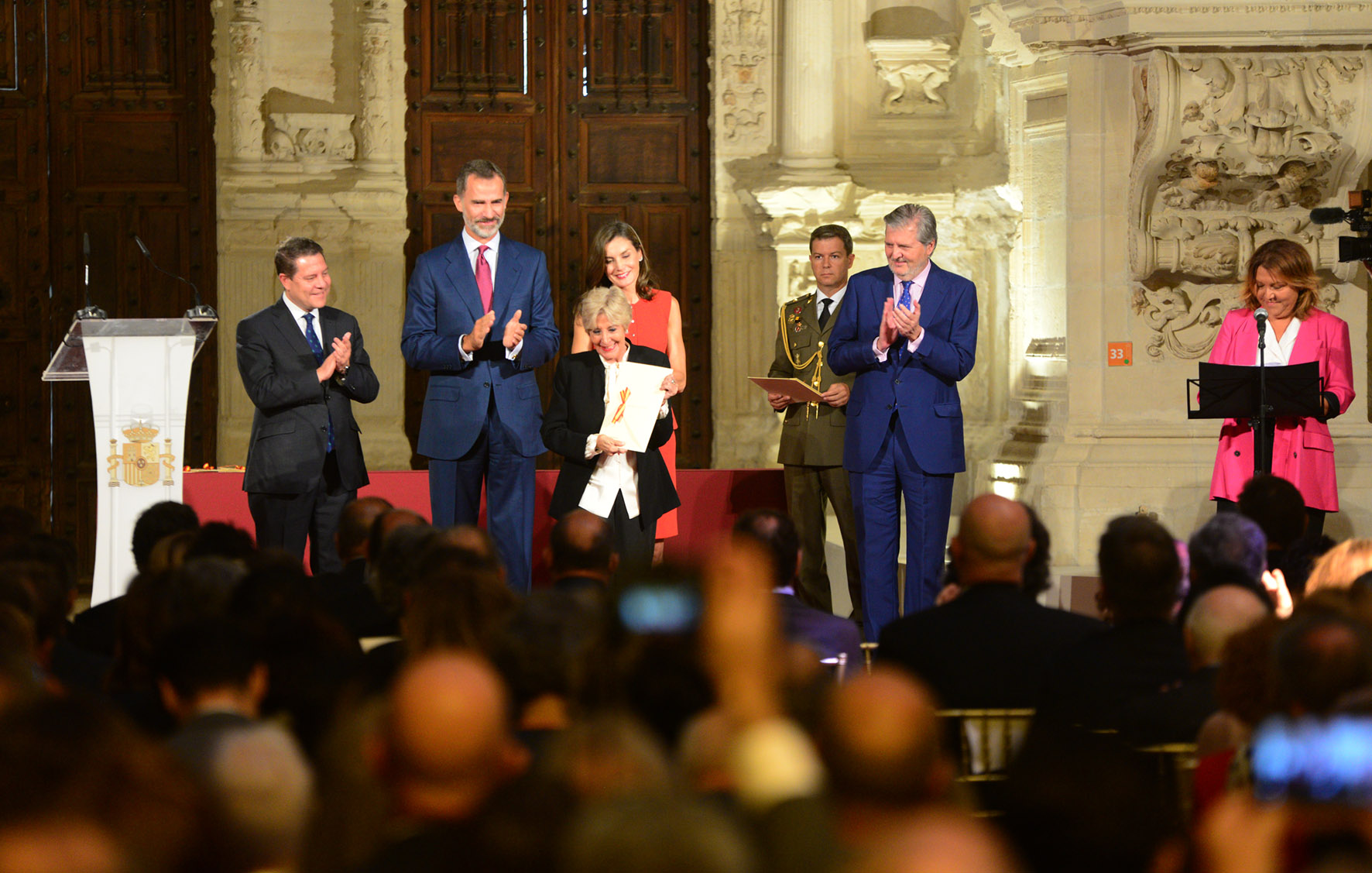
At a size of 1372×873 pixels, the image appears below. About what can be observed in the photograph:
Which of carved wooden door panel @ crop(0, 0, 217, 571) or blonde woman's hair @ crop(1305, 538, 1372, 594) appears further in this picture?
carved wooden door panel @ crop(0, 0, 217, 571)

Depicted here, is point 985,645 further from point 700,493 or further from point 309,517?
point 700,493

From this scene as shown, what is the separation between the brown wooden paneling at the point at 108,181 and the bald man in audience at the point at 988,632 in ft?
23.0

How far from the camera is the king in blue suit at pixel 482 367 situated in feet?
20.4

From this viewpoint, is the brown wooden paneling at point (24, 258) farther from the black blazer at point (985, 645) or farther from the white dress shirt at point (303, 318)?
the black blazer at point (985, 645)

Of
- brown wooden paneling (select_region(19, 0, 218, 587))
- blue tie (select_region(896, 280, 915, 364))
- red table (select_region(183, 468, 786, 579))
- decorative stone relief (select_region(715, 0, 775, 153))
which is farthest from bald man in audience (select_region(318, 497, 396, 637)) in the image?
decorative stone relief (select_region(715, 0, 775, 153))

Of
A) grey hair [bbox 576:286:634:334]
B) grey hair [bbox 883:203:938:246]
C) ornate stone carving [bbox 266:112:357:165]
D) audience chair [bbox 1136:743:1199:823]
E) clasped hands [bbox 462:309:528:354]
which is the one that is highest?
ornate stone carving [bbox 266:112:357:165]

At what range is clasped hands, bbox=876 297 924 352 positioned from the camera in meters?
6.07

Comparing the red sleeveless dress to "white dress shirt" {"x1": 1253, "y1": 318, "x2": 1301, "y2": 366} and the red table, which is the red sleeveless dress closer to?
the red table

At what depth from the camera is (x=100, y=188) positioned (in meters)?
9.69

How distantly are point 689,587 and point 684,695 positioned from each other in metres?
0.31

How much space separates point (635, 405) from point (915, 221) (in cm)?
130

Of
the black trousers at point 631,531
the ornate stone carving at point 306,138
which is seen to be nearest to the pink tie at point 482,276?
the black trousers at point 631,531

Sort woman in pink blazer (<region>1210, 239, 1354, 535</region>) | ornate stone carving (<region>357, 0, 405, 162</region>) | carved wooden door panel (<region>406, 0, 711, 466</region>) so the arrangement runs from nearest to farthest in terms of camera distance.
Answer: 1. woman in pink blazer (<region>1210, 239, 1354, 535</region>)
2. ornate stone carving (<region>357, 0, 405, 162</region>)
3. carved wooden door panel (<region>406, 0, 711, 466</region>)

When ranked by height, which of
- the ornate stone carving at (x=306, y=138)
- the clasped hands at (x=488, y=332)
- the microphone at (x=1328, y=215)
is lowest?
the clasped hands at (x=488, y=332)
